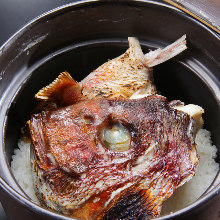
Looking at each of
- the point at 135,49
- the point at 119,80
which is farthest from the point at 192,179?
the point at 135,49

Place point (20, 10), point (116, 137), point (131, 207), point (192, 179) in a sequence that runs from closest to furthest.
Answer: point (131, 207)
point (116, 137)
point (192, 179)
point (20, 10)

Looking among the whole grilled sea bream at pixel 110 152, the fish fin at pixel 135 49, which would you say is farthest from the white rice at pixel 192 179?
the fish fin at pixel 135 49

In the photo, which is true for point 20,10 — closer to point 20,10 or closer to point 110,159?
point 20,10

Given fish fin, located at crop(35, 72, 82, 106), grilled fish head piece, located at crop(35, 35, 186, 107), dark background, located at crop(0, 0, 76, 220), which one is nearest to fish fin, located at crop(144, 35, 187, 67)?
grilled fish head piece, located at crop(35, 35, 186, 107)

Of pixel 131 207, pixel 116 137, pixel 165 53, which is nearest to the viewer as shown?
pixel 131 207

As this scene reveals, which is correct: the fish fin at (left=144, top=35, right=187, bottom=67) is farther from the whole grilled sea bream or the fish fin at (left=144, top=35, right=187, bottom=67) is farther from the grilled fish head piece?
the whole grilled sea bream

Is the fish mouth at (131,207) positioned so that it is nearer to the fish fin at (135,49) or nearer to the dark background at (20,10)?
the fish fin at (135,49)
